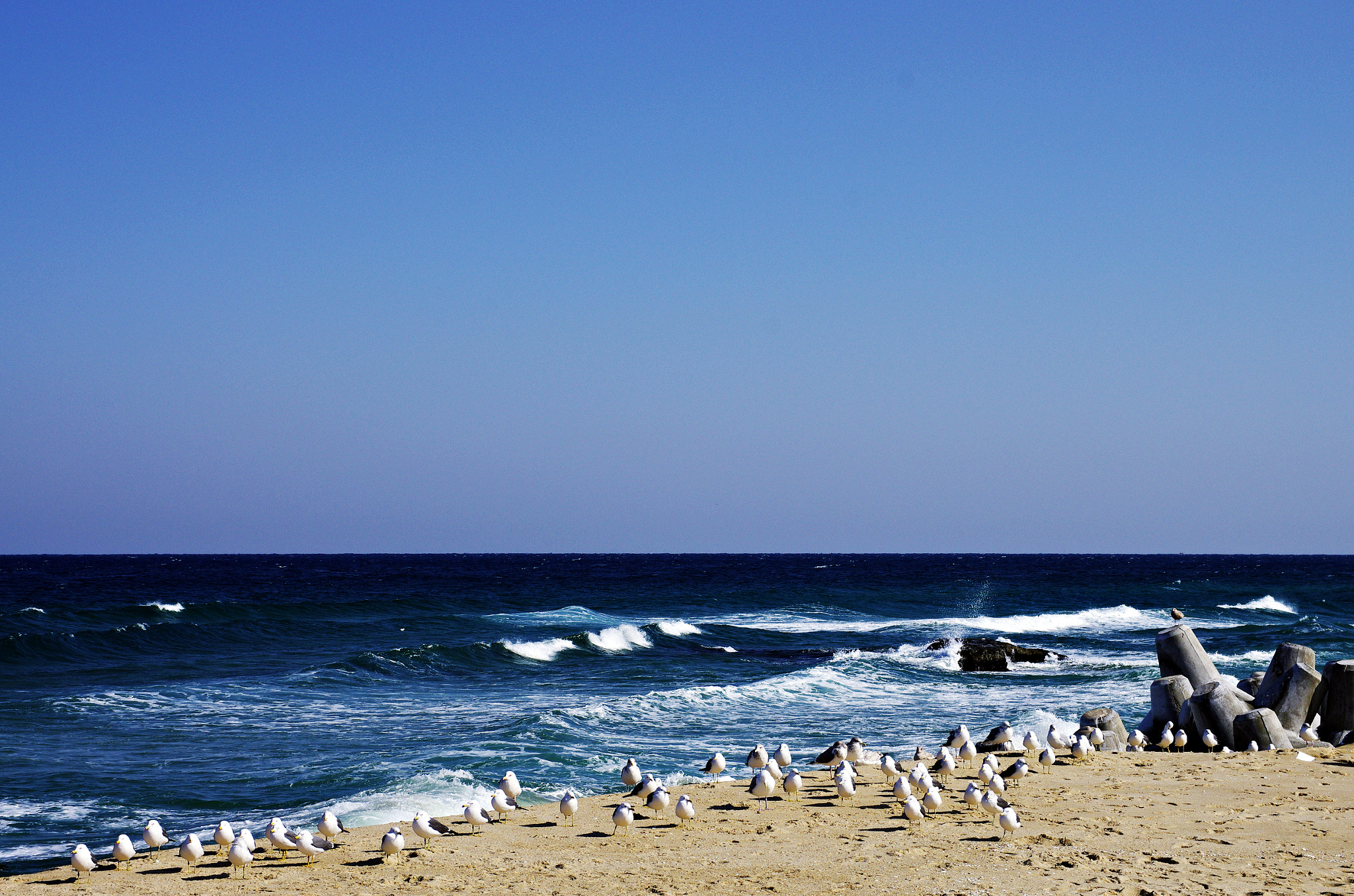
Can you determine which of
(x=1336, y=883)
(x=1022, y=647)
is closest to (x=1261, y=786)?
(x=1336, y=883)

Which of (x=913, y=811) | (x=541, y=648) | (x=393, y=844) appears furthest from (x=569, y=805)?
(x=541, y=648)

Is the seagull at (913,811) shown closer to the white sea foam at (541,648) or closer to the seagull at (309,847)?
the seagull at (309,847)

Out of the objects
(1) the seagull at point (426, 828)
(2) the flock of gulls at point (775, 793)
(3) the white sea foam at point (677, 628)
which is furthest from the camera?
(3) the white sea foam at point (677, 628)

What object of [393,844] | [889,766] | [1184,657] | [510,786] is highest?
[1184,657]

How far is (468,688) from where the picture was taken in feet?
77.2

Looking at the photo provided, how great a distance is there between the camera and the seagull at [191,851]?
9320 millimetres

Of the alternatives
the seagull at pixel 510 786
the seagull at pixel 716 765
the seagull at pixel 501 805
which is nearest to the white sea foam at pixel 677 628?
the seagull at pixel 716 765

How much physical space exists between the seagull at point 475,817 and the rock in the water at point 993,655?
17.6 metres

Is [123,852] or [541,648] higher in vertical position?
[123,852]

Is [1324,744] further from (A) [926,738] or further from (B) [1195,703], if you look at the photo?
(A) [926,738]

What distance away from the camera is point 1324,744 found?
1370 cm

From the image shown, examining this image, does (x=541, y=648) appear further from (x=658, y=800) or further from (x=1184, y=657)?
(x=658, y=800)

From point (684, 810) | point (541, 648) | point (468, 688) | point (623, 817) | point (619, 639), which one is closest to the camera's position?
point (623, 817)

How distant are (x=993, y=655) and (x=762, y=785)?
16420 millimetres
